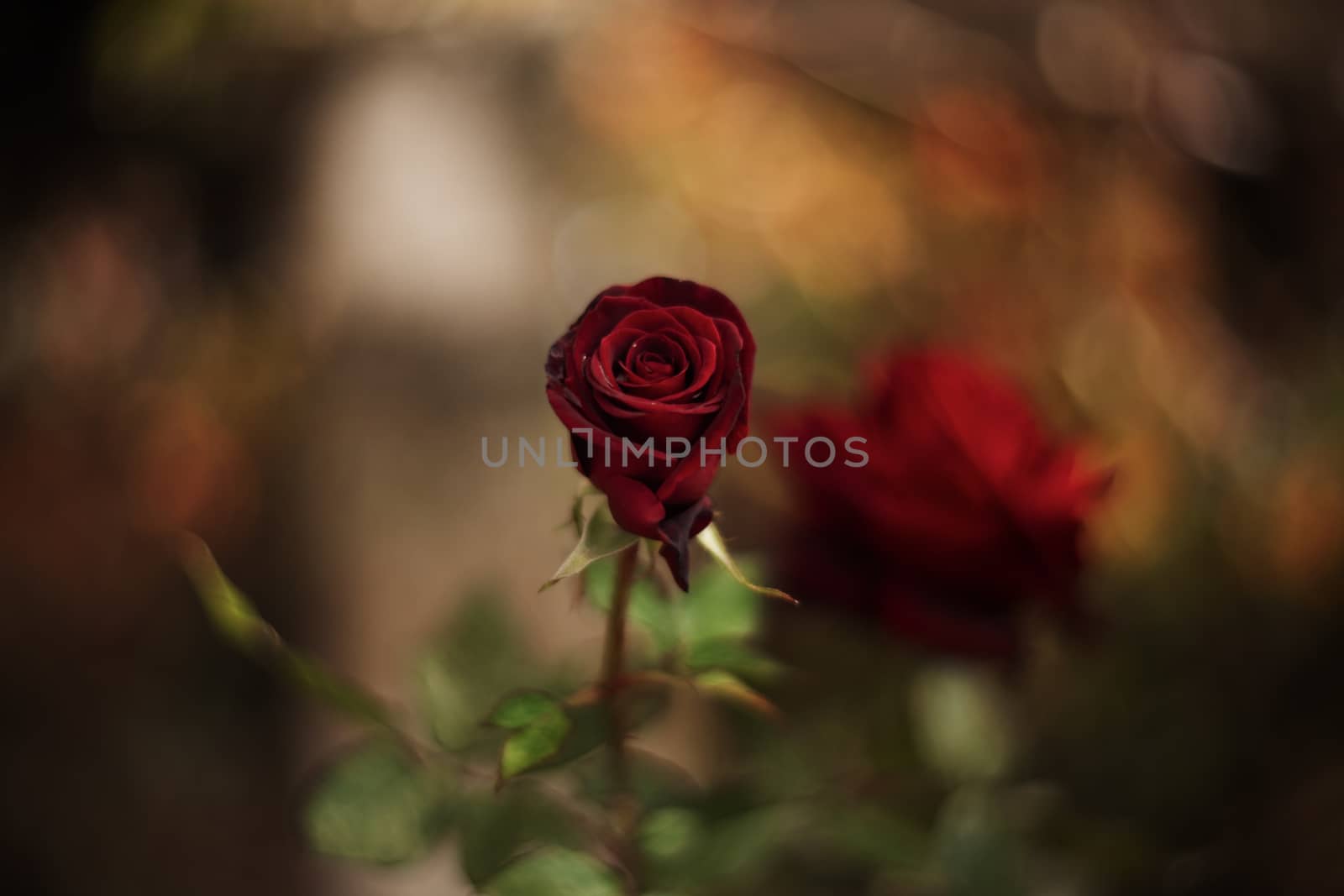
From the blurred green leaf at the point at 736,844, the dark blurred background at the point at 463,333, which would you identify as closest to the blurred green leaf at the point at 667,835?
the blurred green leaf at the point at 736,844

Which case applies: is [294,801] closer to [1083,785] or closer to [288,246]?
[288,246]

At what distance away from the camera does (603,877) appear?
0.30 meters

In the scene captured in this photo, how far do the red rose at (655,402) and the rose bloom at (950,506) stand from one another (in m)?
0.15

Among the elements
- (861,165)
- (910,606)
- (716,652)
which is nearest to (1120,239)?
(861,165)

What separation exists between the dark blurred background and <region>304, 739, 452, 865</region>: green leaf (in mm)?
272

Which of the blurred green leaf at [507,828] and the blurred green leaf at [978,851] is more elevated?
the blurred green leaf at [507,828]

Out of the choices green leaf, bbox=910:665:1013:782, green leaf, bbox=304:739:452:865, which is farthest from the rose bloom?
green leaf, bbox=304:739:452:865

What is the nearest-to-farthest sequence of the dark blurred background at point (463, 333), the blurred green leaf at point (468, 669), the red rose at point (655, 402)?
the red rose at point (655, 402), the blurred green leaf at point (468, 669), the dark blurred background at point (463, 333)

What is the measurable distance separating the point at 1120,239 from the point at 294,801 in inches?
28.4

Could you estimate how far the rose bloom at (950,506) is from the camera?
0.37 meters

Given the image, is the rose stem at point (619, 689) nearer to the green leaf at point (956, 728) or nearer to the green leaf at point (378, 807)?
the green leaf at point (378, 807)

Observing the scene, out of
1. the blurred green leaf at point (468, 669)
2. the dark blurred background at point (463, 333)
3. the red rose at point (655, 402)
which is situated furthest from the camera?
the dark blurred background at point (463, 333)

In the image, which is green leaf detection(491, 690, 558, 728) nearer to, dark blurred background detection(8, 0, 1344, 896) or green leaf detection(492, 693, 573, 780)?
green leaf detection(492, 693, 573, 780)

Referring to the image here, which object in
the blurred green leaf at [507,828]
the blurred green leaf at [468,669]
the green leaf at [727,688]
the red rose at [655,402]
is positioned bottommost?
the blurred green leaf at [507,828]
